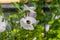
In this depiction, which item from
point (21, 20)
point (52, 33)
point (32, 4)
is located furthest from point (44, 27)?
point (21, 20)

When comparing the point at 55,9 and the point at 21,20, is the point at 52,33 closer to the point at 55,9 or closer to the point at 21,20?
the point at 55,9

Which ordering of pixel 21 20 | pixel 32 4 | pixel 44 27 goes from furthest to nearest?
pixel 44 27 → pixel 32 4 → pixel 21 20

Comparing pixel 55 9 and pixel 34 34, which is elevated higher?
pixel 55 9

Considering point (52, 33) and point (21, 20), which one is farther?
point (52, 33)

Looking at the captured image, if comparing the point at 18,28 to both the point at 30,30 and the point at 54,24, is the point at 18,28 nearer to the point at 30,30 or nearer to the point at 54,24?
the point at 30,30

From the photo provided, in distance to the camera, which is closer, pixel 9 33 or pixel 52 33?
pixel 9 33

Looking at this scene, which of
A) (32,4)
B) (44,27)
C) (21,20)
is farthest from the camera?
(44,27)

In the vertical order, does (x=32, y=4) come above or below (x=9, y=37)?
above
